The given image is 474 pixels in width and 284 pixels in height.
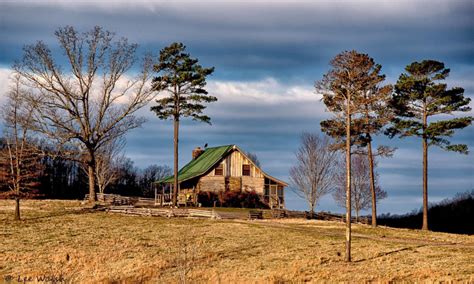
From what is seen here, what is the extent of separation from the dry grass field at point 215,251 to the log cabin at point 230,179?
1651cm

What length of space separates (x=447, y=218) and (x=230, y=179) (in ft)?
76.7

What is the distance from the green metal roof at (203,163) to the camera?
223 ft

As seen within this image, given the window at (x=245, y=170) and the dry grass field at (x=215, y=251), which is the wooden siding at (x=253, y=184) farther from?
the dry grass field at (x=215, y=251)

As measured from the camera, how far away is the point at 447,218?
62062mm

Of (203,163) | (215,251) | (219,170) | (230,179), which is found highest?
(203,163)

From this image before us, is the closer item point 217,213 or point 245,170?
point 217,213

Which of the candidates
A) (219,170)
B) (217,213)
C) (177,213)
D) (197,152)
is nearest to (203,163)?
(219,170)

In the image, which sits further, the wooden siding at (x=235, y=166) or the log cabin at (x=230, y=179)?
the wooden siding at (x=235, y=166)

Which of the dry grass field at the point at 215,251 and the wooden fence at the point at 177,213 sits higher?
the wooden fence at the point at 177,213

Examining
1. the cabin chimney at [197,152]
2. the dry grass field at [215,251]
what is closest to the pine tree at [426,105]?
the dry grass field at [215,251]

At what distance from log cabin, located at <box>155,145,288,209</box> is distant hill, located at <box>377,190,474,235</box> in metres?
12.9

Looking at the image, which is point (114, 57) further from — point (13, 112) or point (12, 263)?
point (12, 263)

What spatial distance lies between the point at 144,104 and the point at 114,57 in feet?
18.3

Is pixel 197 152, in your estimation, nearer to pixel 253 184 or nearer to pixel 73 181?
pixel 253 184
